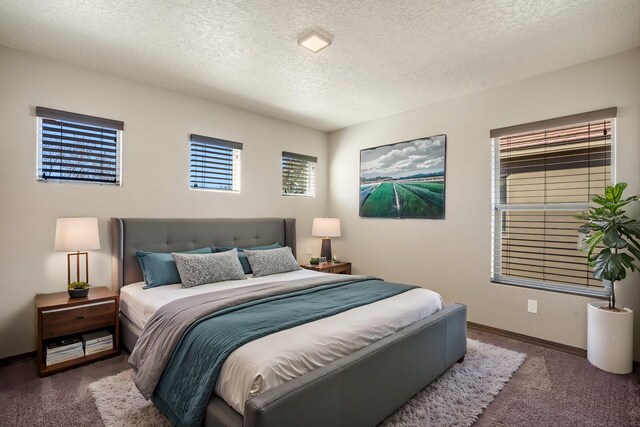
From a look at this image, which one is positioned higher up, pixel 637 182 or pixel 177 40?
pixel 177 40

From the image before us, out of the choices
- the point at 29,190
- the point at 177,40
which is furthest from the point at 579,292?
the point at 29,190

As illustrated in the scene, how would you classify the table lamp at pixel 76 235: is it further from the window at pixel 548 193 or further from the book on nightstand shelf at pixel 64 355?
the window at pixel 548 193

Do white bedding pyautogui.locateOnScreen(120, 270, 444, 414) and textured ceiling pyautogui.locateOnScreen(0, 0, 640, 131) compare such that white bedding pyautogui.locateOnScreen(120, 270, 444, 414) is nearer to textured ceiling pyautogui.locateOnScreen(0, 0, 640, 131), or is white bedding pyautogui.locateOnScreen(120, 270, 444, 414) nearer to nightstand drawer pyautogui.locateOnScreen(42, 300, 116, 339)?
nightstand drawer pyautogui.locateOnScreen(42, 300, 116, 339)

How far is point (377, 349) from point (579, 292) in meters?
2.42

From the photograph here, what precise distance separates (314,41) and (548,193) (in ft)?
8.92

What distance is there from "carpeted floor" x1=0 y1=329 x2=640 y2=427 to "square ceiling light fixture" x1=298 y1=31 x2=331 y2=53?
2.90 meters

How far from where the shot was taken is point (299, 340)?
1767 mm

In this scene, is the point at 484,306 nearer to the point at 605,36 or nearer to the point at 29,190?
the point at 605,36

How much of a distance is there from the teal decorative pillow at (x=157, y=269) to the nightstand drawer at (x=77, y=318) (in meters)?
0.36

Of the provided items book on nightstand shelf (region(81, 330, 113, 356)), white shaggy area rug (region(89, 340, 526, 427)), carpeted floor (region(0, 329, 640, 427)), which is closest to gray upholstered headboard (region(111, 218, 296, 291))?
book on nightstand shelf (region(81, 330, 113, 356))

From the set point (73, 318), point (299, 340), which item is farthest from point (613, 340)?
point (73, 318)

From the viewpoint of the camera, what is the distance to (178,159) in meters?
3.73

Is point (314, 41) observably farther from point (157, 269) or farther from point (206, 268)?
point (157, 269)

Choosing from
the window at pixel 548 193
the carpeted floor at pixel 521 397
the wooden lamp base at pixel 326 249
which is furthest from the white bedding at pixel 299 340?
the wooden lamp base at pixel 326 249
